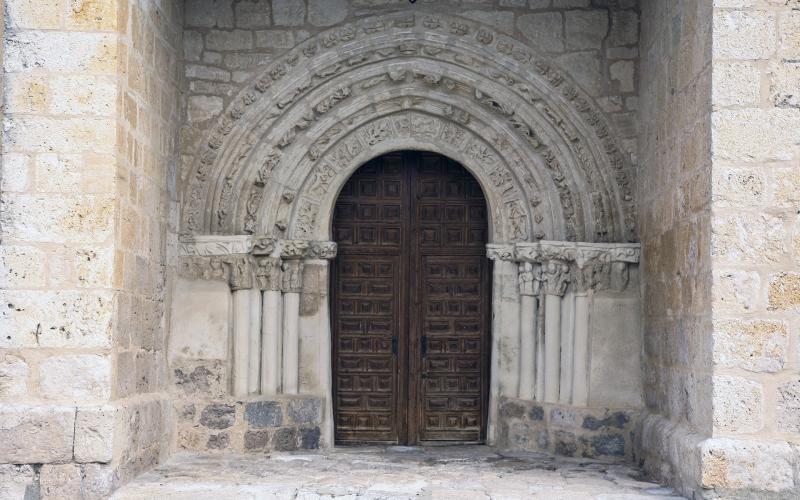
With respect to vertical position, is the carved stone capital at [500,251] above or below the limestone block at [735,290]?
above

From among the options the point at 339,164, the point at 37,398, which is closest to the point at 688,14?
the point at 339,164

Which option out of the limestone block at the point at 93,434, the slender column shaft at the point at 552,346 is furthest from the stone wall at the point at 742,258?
the limestone block at the point at 93,434

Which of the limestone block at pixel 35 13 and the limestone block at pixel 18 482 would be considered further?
the limestone block at pixel 35 13

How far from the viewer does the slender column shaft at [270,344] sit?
23.4ft

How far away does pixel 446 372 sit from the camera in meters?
7.57

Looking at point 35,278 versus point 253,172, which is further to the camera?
point 253,172

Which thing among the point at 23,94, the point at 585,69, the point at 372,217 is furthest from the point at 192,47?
the point at 585,69

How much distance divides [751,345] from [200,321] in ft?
11.7

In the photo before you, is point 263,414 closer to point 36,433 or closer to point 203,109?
point 36,433

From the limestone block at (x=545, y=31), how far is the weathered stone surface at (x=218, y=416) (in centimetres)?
323

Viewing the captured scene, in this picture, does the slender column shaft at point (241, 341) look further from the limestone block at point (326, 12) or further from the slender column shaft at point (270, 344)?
the limestone block at point (326, 12)

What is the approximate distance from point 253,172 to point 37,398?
93.0 inches

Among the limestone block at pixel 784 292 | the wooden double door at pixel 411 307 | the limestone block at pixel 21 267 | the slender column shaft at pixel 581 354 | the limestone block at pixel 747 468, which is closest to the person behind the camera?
the limestone block at pixel 747 468

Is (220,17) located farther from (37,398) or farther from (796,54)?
(796,54)
